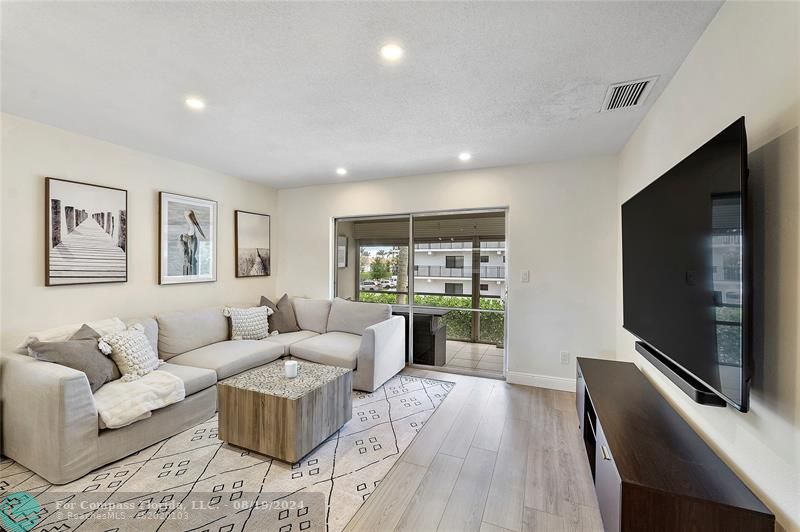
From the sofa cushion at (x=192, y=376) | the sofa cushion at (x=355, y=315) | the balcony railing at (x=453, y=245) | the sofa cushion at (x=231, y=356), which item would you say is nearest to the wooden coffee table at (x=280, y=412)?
the sofa cushion at (x=192, y=376)

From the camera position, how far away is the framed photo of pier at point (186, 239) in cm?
345

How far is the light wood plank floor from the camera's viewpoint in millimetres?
1713

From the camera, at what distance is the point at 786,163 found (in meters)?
1.08

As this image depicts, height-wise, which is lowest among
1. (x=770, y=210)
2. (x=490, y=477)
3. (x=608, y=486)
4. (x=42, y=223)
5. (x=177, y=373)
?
(x=490, y=477)

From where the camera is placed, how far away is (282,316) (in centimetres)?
419

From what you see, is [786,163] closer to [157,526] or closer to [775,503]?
[775,503]

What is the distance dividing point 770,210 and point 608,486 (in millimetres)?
1278

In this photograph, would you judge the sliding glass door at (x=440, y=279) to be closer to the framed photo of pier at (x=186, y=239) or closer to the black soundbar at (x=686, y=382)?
the framed photo of pier at (x=186, y=239)

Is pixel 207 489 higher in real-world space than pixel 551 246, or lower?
lower

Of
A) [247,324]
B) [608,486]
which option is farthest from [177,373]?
[608,486]

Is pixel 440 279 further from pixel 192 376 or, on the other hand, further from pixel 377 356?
pixel 192 376

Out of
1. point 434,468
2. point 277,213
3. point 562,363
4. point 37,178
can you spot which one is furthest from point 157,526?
point 277,213

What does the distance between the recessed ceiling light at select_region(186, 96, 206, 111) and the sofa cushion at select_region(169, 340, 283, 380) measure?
2.10m

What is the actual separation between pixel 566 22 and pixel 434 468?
8.52 feet
